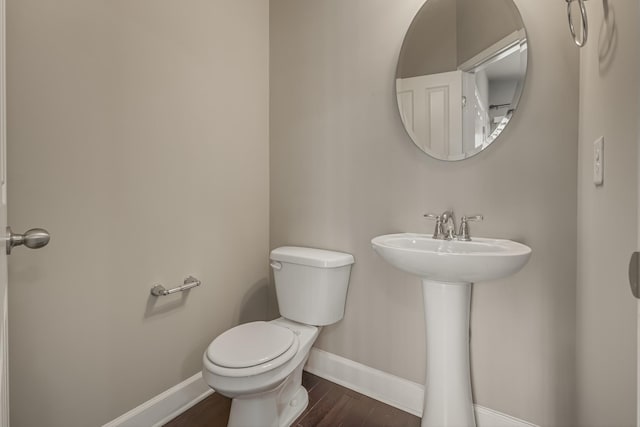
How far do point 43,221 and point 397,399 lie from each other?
5.37ft

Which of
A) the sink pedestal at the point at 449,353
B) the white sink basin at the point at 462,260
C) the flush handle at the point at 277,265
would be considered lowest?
the sink pedestal at the point at 449,353

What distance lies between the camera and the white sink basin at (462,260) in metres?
0.93

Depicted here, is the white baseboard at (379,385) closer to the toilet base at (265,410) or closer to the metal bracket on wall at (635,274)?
the toilet base at (265,410)

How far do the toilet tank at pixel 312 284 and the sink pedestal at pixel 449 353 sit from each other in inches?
18.8

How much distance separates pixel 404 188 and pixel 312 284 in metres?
0.64

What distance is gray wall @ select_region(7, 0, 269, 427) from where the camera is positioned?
3.28 feet

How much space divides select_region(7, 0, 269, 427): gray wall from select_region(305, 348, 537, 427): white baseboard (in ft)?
1.80

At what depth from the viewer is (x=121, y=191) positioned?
1.22m

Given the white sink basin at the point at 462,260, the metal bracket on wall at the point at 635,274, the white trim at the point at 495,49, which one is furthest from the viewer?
the white trim at the point at 495,49

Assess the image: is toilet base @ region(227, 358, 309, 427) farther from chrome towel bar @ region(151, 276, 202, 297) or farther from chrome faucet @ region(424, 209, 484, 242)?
chrome faucet @ region(424, 209, 484, 242)

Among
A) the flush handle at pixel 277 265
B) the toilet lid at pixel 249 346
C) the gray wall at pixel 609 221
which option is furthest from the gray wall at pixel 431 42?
the toilet lid at pixel 249 346

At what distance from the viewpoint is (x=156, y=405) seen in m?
1.34

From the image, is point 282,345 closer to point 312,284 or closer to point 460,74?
point 312,284

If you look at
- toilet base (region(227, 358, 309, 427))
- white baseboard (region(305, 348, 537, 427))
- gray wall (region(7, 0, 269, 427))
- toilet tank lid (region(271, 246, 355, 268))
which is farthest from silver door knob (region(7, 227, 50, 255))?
white baseboard (region(305, 348, 537, 427))
